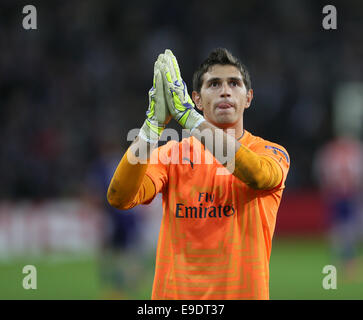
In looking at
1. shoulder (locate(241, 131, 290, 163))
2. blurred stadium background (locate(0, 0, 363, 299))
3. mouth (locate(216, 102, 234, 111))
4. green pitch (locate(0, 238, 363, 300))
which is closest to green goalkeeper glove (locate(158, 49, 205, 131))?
mouth (locate(216, 102, 234, 111))

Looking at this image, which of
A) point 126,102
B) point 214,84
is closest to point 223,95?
point 214,84

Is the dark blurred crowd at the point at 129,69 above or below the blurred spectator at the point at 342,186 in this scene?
above

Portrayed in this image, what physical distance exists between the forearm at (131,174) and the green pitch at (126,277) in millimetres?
5833

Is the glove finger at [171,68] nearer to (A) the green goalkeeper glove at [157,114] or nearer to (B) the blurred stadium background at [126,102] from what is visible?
(A) the green goalkeeper glove at [157,114]

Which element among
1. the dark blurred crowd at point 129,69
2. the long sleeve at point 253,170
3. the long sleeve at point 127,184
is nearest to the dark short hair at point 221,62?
the long sleeve at point 253,170

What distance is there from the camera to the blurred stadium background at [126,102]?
14.3 meters

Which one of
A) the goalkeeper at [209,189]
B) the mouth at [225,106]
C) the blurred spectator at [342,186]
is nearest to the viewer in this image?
the goalkeeper at [209,189]

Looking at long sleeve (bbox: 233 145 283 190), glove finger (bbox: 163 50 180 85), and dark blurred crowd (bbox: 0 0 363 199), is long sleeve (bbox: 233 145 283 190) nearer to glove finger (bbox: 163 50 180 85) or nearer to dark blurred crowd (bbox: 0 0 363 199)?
glove finger (bbox: 163 50 180 85)

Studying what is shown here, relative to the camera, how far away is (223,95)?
14.1ft

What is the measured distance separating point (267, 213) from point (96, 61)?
14599mm

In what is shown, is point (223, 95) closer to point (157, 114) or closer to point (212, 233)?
point (157, 114)

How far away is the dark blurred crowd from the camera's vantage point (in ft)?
53.1

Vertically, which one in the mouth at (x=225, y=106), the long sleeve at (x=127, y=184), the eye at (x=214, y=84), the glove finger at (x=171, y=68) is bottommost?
the long sleeve at (x=127, y=184)

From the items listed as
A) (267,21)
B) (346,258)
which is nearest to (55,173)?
(346,258)
